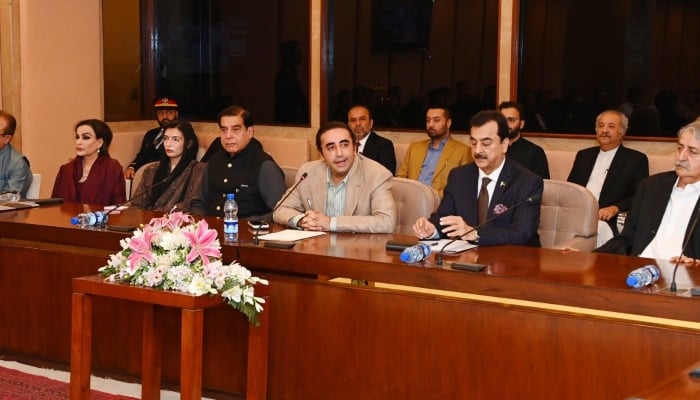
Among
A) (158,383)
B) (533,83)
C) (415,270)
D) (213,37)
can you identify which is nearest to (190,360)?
(158,383)

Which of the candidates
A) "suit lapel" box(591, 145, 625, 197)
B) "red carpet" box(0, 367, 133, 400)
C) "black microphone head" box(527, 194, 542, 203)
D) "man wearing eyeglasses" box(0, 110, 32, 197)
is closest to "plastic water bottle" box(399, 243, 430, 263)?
"black microphone head" box(527, 194, 542, 203)

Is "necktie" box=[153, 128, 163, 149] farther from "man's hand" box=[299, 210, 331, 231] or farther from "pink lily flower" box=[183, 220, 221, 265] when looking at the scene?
"pink lily flower" box=[183, 220, 221, 265]

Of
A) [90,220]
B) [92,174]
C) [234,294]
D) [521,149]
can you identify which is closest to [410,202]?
[90,220]

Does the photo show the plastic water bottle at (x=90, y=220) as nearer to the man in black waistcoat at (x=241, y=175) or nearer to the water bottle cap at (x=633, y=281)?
the man in black waistcoat at (x=241, y=175)

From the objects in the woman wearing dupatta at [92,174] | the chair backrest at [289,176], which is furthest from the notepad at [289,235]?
the woman wearing dupatta at [92,174]

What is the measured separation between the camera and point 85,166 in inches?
213

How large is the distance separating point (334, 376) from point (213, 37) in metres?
5.27

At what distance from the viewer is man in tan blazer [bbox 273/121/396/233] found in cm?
402

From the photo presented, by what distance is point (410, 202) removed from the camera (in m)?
4.46

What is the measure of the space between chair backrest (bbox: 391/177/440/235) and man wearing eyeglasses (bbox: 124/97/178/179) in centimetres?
364

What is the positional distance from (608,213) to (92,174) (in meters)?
3.04

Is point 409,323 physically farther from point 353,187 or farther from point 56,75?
point 56,75

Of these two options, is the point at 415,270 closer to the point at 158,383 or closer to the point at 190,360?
the point at 190,360

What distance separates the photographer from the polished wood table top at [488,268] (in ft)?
9.40
